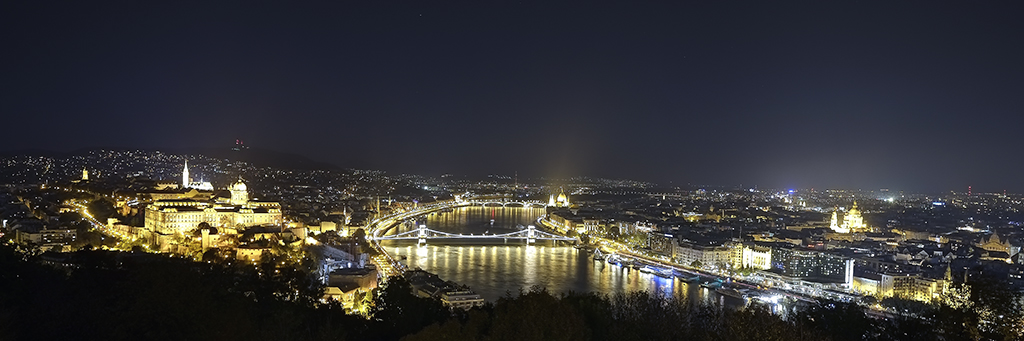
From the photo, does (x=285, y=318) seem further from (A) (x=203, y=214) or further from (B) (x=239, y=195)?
(B) (x=239, y=195)

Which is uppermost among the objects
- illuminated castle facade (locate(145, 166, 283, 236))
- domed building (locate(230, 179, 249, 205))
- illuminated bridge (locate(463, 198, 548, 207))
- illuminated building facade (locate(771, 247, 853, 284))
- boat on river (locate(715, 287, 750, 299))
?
domed building (locate(230, 179, 249, 205))

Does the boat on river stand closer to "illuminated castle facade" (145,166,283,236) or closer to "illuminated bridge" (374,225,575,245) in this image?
"illuminated bridge" (374,225,575,245)

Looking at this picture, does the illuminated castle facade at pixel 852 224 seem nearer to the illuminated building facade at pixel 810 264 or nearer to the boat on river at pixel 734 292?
the illuminated building facade at pixel 810 264

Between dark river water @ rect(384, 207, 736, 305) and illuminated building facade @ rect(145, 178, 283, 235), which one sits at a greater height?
illuminated building facade @ rect(145, 178, 283, 235)

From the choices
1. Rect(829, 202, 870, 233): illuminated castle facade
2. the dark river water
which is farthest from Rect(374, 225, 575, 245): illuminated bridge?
Rect(829, 202, 870, 233): illuminated castle facade

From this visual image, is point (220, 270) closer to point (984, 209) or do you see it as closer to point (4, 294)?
point (4, 294)

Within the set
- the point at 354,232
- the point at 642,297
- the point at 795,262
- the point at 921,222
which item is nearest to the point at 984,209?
the point at 921,222

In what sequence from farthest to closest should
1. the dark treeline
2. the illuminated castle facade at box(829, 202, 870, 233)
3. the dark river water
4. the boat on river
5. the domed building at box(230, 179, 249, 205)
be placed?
the illuminated castle facade at box(829, 202, 870, 233)
the domed building at box(230, 179, 249, 205)
the boat on river
the dark river water
the dark treeline
